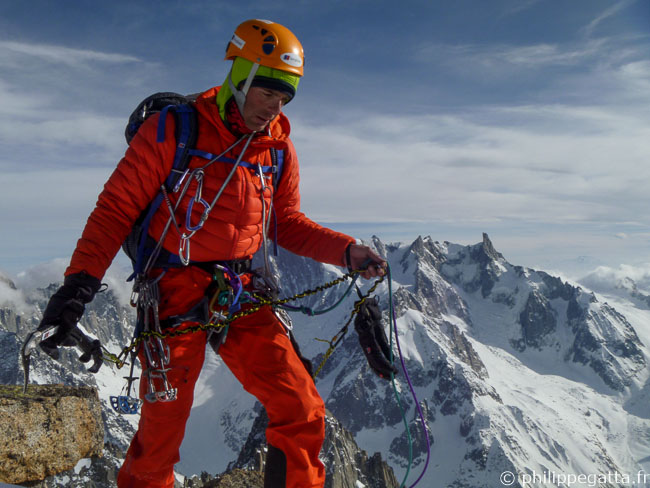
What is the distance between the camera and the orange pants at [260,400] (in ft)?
14.9

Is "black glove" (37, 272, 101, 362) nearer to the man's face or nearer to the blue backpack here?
the blue backpack

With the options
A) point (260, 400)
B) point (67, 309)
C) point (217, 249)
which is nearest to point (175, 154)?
point (217, 249)

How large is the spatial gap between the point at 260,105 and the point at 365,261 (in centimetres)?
201

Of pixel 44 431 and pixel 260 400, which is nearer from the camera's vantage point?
pixel 260 400

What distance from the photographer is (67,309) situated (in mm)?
4164

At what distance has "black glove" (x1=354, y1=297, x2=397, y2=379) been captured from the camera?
17.9ft

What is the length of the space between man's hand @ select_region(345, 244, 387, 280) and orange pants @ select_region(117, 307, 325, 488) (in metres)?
1.09

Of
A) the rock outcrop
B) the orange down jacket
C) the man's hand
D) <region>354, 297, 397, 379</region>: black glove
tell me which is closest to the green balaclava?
the orange down jacket

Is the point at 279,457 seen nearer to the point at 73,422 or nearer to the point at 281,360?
the point at 281,360

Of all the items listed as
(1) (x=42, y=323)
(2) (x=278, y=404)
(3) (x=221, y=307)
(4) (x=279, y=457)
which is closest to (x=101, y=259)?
(1) (x=42, y=323)

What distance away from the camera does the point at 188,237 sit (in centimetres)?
476

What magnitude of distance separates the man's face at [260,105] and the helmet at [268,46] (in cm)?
25

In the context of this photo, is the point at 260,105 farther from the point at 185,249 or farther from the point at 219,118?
the point at 185,249

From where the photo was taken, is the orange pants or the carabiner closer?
the orange pants
